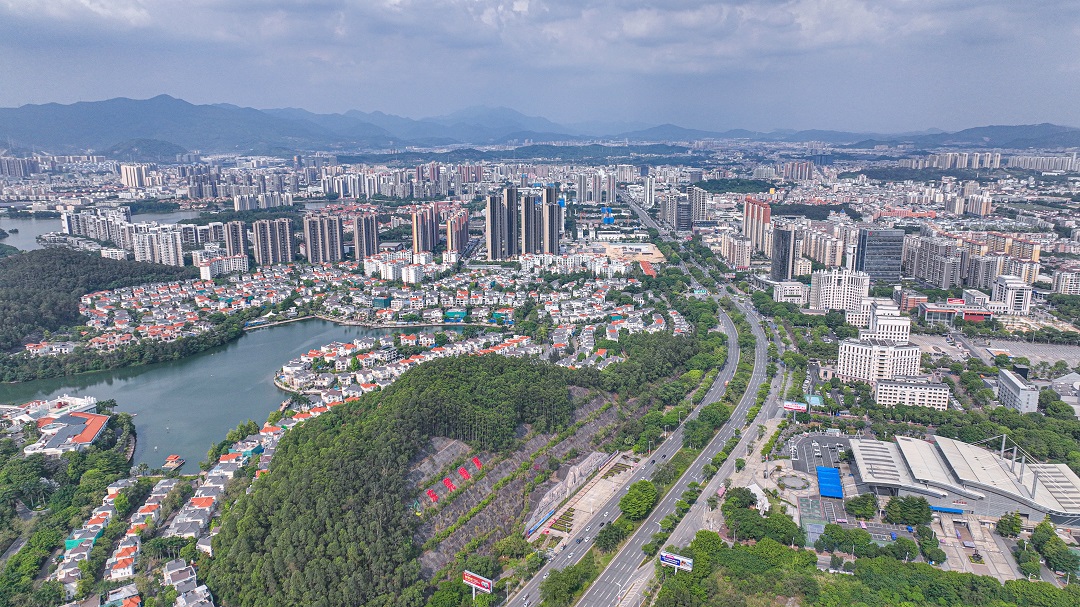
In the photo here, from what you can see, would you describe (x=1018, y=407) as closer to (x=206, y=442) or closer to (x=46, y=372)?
(x=206, y=442)

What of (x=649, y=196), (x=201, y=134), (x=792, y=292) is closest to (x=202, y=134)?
(x=201, y=134)

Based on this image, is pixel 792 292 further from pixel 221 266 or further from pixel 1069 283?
pixel 221 266

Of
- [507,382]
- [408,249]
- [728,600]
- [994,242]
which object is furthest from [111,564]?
[994,242]

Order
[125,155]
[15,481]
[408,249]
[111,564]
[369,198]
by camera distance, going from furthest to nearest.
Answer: [125,155]
[369,198]
[408,249]
[15,481]
[111,564]

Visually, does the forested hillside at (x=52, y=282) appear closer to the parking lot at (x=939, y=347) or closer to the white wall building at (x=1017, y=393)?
the parking lot at (x=939, y=347)

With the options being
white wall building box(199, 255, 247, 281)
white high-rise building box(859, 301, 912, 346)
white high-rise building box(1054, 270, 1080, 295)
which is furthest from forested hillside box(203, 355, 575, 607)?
white high-rise building box(1054, 270, 1080, 295)

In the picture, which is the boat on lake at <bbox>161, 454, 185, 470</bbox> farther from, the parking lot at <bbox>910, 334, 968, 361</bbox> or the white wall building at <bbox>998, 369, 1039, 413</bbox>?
the parking lot at <bbox>910, 334, 968, 361</bbox>

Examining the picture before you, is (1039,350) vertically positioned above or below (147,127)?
below
